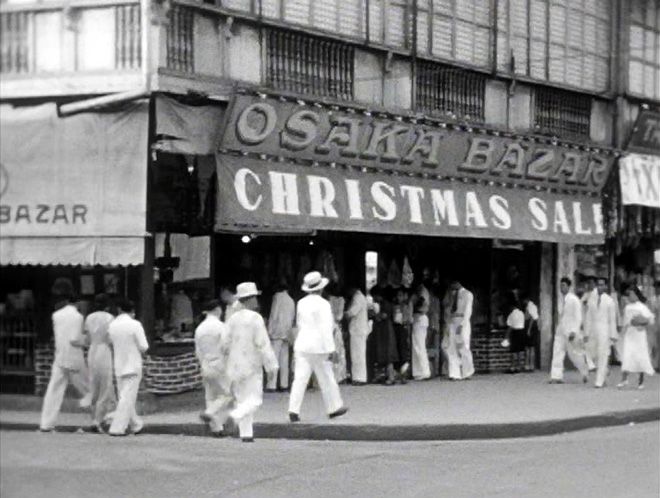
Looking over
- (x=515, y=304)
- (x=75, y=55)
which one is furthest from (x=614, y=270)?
(x=75, y=55)

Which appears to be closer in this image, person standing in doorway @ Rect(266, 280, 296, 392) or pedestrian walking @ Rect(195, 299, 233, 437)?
pedestrian walking @ Rect(195, 299, 233, 437)

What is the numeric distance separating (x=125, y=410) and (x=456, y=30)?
13.1 meters

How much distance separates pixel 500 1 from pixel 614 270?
248 inches

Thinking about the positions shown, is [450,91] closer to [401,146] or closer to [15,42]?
[401,146]

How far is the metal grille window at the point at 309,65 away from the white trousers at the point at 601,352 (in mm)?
4607

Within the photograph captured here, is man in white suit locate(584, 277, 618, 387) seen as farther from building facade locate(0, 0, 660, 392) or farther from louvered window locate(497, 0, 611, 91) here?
louvered window locate(497, 0, 611, 91)

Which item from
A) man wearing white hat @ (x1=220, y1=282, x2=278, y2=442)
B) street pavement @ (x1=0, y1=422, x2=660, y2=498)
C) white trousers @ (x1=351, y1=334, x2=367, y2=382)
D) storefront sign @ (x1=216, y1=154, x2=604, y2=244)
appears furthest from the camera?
white trousers @ (x1=351, y1=334, x2=367, y2=382)

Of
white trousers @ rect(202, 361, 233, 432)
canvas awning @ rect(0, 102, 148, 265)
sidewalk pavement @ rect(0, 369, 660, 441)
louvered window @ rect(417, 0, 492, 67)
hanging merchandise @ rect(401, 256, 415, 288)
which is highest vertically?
louvered window @ rect(417, 0, 492, 67)

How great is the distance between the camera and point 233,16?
13023mm

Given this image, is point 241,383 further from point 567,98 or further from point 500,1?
point 567,98

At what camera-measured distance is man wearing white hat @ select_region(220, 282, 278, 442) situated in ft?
29.6

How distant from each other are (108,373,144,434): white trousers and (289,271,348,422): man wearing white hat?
18.1ft

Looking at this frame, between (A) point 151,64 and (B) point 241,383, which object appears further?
(B) point 241,383

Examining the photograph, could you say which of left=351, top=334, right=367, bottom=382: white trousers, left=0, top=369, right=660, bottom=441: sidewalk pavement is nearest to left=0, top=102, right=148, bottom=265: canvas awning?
left=0, top=369, right=660, bottom=441: sidewalk pavement
